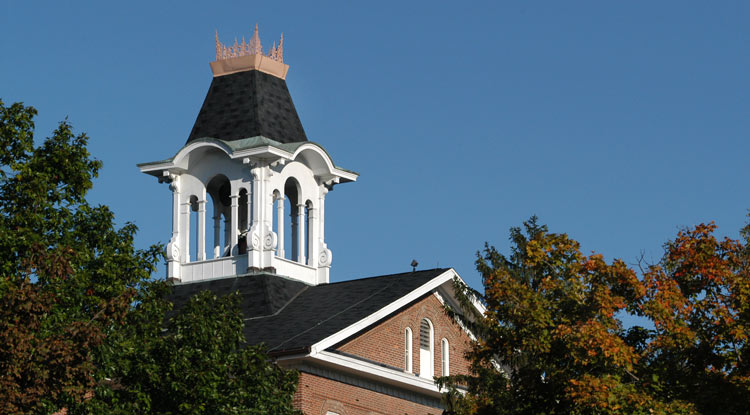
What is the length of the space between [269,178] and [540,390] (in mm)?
19219

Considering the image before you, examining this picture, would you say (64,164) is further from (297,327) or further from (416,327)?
(416,327)

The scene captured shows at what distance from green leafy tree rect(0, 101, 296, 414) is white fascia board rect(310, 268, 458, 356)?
6471 millimetres

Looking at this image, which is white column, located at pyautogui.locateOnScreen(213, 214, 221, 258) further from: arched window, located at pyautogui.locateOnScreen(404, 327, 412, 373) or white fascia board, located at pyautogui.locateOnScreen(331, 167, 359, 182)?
arched window, located at pyautogui.locateOnScreen(404, 327, 412, 373)

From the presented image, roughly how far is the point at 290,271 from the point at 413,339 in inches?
202

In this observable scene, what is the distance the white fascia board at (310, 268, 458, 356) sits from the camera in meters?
36.6

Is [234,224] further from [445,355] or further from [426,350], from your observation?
[445,355]

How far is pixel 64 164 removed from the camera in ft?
85.3

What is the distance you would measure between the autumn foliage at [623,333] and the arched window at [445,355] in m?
14.1

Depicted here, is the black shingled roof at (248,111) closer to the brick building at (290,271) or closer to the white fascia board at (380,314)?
the brick building at (290,271)

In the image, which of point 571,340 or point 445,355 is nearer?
point 571,340

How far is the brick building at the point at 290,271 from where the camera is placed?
38031mm

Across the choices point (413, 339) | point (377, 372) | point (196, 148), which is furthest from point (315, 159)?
point (377, 372)

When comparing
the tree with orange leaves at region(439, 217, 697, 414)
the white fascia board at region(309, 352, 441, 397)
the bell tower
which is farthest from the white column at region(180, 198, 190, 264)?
the tree with orange leaves at region(439, 217, 697, 414)

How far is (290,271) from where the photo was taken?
44.2 metres
